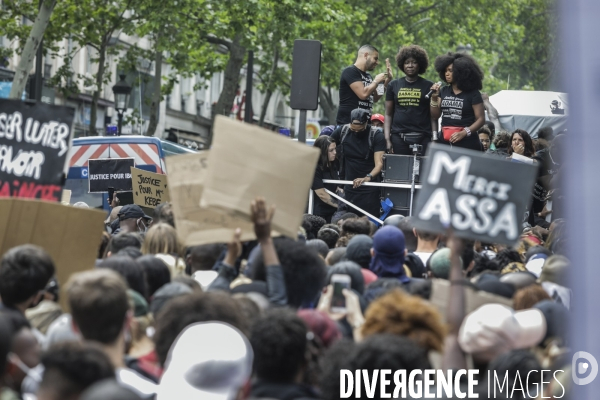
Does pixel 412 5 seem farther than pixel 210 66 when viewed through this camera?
Yes

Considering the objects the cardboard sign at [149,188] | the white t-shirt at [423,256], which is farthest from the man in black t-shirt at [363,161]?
the white t-shirt at [423,256]

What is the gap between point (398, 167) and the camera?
11.5 metres

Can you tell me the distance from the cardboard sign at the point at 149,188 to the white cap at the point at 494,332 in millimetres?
7191

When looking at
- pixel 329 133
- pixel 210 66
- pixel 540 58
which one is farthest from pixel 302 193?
pixel 540 58

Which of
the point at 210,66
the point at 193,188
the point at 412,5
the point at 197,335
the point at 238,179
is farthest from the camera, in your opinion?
the point at 412,5

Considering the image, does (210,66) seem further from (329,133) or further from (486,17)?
(329,133)

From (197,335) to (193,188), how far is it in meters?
2.42

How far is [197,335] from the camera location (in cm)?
395

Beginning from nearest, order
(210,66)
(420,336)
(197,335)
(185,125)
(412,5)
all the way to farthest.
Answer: (197,335) < (420,336) < (210,66) < (412,5) < (185,125)

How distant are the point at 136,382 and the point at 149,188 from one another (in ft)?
24.7

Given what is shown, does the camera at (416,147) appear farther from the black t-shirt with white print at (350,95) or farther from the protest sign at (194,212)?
the protest sign at (194,212)

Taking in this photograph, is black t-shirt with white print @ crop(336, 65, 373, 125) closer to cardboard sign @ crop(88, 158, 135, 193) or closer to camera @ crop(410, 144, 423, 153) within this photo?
camera @ crop(410, 144, 423, 153)

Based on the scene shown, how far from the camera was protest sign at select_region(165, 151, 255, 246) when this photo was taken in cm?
600

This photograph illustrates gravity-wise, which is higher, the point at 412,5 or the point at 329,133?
the point at 412,5
